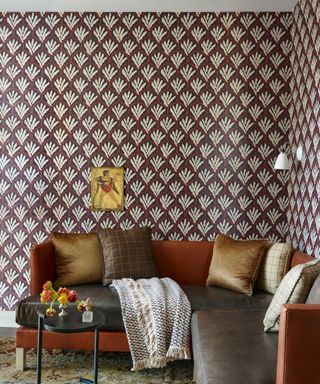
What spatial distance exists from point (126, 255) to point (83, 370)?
3.25ft

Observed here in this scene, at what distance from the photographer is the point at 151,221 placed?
4.50 meters

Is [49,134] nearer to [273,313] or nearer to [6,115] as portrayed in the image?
[6,115]

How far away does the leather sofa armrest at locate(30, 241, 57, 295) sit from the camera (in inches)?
143

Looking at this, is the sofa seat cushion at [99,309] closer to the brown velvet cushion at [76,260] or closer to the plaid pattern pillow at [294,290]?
the brown velvet cushion at [76,260]

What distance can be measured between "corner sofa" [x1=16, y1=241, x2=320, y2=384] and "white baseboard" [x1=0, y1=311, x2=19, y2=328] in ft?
3.10

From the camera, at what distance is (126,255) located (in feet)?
12.9

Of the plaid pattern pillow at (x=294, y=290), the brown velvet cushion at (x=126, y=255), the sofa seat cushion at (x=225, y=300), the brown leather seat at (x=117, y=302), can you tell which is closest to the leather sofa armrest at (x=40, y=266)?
the brown leather seat at (x=117, y=302)

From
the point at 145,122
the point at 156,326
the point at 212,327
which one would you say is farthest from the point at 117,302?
the point at 145,122

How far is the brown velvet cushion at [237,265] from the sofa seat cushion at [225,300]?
3.3 inches

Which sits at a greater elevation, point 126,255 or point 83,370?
point 126,255

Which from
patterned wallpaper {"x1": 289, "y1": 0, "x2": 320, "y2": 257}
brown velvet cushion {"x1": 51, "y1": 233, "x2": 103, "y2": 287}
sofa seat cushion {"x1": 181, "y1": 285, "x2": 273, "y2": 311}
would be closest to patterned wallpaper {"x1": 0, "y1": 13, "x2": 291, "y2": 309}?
patterned wallpaper {"x1": 289, "y1": 0, "x2": 320, "y2": 257}

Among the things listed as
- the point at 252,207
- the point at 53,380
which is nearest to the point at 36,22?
the point at 252,207

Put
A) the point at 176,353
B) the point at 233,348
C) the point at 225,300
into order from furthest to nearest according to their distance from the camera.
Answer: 1. the point at 225,300
2. the point at 176,353
3. the point at 233,348

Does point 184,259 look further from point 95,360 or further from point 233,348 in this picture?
point 233,348
